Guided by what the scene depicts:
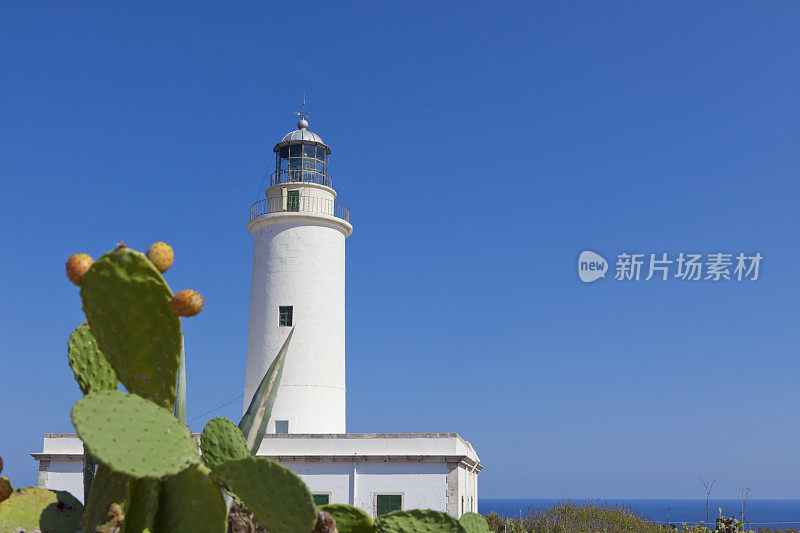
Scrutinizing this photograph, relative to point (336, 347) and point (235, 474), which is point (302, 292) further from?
point (235, 474)

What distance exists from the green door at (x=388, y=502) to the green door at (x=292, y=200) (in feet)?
25.1

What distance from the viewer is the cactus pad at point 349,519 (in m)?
3.20

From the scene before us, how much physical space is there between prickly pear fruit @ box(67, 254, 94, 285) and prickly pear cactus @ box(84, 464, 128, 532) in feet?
2.11

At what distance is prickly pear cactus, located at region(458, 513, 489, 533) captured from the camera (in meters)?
4.18

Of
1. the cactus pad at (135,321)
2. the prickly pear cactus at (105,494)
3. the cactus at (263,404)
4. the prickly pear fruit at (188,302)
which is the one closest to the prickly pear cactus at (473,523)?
the cactus at (263,404)

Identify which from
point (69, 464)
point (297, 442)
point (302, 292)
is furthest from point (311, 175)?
point (69, 464)

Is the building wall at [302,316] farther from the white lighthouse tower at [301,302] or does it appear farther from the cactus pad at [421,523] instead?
the cactus pad at [421,523]

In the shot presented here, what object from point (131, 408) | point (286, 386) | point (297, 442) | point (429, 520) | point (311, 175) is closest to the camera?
point (131, 408)

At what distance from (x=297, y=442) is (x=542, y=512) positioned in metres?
6.59

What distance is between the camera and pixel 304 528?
242 centimetres

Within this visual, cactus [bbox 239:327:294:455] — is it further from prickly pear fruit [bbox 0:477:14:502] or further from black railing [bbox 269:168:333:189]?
black railing [bbox 269:168:333:189]

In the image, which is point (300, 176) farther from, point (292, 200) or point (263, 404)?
point (263, 404)

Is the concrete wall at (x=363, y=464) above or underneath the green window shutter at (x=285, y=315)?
underneath

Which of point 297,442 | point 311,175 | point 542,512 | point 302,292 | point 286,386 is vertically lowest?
point 542,512
